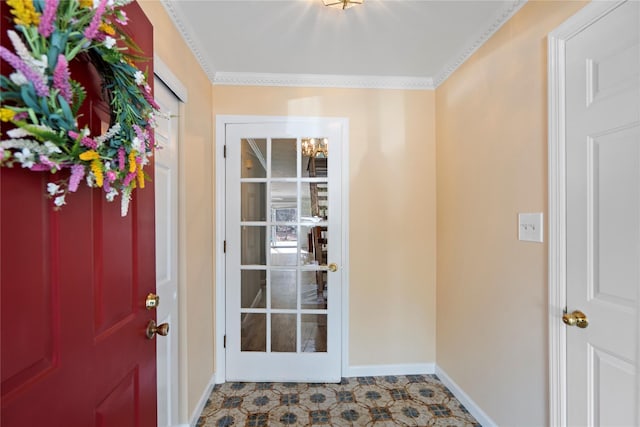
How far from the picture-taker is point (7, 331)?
55 centimetres

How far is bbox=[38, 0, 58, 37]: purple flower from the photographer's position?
1.81ft

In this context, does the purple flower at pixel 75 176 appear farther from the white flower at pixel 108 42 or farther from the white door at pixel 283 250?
the white door at pixel 283 250

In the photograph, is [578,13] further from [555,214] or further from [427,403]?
[427,403]

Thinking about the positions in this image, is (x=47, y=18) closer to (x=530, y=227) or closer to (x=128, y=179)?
(x=128, y=179)

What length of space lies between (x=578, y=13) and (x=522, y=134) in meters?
0.51

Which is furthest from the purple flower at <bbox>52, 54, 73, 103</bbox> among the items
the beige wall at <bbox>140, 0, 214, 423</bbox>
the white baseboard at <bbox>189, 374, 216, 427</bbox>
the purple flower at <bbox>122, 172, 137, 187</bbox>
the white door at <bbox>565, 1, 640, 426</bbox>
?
the white baseboard at <bbox>189, 374, 216, 427</bbox>

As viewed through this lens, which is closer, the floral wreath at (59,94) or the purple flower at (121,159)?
the floral wreath at (59,94)

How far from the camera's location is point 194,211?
1889mm

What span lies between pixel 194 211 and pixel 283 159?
0.80 meters

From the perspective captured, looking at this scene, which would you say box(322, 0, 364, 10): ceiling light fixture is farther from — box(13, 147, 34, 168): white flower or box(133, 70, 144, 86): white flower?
box(13, 147, 34, 168): white flower

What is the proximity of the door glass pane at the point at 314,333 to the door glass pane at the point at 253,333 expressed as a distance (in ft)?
1.01

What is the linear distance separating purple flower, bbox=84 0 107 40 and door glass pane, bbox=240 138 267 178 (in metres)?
1.70

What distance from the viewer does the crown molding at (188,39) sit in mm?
1492

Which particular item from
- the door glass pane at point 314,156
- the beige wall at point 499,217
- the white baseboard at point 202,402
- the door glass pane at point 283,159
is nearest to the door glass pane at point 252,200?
the door glass pane at point 283,159
